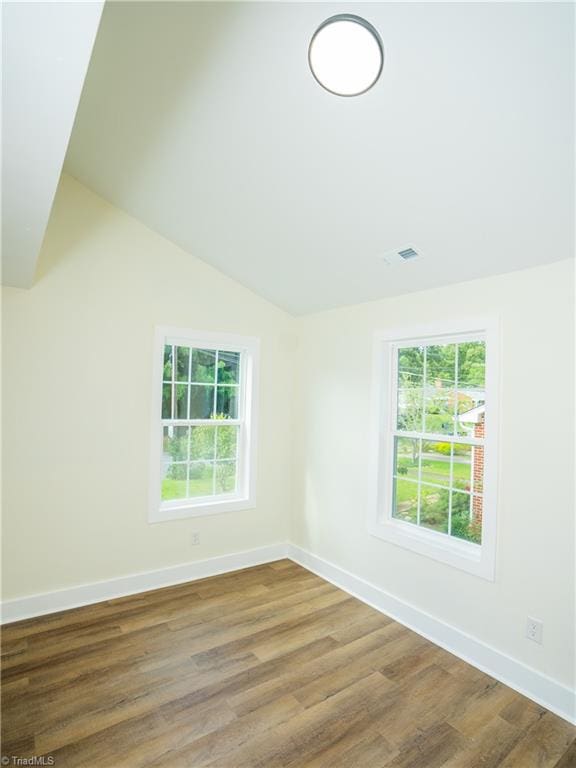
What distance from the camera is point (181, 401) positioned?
3.43 m

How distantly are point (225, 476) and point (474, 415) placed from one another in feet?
7.06

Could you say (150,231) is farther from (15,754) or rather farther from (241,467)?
(15,754)

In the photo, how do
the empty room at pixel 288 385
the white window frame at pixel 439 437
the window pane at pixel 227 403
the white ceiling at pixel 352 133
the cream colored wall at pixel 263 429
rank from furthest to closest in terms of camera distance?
1. the window pane at pixel 227 403
2. the white window frame at pixel 439 437
3. the cream colored wall at pixel 263 429
4. the empty room at pixel 288 385
5. the white ceiling at pixel 352 133

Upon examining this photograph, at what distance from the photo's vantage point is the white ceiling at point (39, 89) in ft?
2.93

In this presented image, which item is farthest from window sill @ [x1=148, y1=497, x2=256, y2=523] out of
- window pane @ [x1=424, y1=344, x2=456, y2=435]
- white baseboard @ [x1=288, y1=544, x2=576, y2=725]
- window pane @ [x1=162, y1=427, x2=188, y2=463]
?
window pane @ [x1=424, y1=344, x2=456, y2=435]

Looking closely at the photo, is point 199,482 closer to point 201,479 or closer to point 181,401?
point 201,479

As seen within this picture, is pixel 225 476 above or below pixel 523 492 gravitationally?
below

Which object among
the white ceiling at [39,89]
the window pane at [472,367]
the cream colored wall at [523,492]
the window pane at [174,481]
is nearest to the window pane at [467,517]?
the cream colored wall at [523,492]

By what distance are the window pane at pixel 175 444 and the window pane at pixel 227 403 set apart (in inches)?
14.2

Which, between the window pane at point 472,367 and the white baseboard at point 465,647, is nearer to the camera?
the white baseboard at point 465,647

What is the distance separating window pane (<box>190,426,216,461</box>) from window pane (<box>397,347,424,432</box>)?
160 centimetres

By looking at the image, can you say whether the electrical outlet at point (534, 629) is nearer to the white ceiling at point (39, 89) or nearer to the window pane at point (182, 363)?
the window pane at point (182, 363)

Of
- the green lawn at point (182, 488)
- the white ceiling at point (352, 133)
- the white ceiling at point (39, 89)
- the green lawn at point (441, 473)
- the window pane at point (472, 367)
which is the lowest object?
the green lawn at point (182, 488)

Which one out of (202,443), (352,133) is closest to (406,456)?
(202,443)
